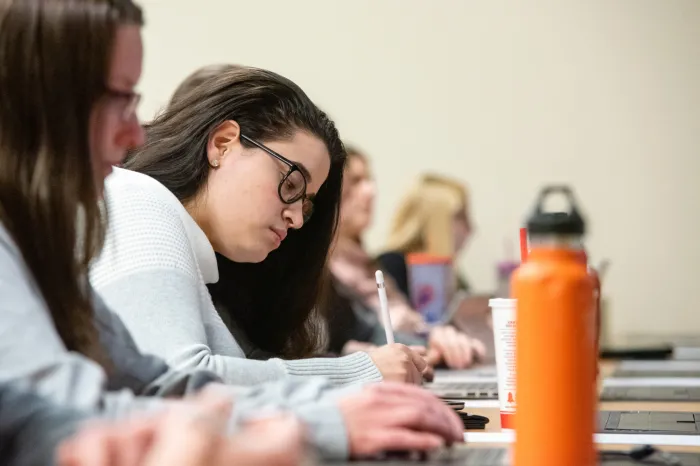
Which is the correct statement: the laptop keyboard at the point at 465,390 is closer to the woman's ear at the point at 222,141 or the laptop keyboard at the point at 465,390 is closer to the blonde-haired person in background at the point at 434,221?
the woman's ear at the point at 222,141

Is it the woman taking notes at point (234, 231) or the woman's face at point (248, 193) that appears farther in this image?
the woman's face at point (248, 193)

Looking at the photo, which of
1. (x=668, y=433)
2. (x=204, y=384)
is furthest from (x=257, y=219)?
(x=668, y=433)

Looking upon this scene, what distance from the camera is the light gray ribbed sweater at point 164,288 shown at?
1.23 metres

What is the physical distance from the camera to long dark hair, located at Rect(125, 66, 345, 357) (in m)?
1.62

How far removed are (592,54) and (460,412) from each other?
3346mm

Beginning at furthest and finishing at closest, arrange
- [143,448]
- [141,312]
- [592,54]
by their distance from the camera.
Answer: [592,54] < [141,312] < [143,448]

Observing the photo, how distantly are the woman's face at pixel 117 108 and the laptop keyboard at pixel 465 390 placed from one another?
0.82 metres

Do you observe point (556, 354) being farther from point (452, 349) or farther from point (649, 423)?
point (452, 349)

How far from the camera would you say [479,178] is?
445 cm

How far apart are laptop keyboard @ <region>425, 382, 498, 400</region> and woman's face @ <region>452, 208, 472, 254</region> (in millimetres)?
2330

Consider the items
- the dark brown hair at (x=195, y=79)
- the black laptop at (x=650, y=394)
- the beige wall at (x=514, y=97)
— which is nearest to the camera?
the black laptop at (x=650, y=394)

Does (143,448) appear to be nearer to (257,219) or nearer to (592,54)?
(257,219)

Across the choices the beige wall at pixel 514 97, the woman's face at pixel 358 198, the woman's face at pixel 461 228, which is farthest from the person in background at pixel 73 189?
the beige wall at pixel 514 97

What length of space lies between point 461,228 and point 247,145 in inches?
108
